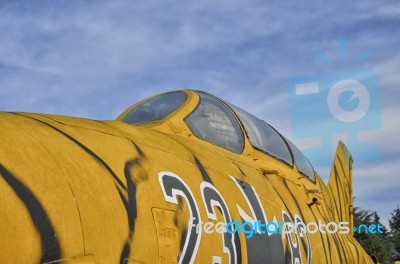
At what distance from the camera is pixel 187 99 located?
5180 millimetres

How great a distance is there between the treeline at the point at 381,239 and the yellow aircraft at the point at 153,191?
2806cm

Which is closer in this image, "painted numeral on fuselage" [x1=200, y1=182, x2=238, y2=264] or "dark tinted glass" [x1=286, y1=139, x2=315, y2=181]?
"painted numeral on fuselage" [x1=200, y1=182, x2=238, y2=264]

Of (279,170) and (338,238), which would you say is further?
(338,238)

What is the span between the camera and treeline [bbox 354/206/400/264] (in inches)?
1405

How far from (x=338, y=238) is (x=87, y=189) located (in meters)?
5.27

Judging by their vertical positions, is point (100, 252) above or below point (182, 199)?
below

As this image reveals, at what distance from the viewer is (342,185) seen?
33.2 ft

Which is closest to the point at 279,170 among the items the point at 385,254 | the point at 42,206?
the point at 42,206

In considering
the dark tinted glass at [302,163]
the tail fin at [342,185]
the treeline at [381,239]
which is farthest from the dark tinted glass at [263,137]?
the treeline at [381,239]

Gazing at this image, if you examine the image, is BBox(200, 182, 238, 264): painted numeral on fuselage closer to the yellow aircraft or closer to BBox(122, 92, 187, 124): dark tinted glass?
the yellow aircraft

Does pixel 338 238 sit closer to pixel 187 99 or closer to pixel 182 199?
pixel 187 99

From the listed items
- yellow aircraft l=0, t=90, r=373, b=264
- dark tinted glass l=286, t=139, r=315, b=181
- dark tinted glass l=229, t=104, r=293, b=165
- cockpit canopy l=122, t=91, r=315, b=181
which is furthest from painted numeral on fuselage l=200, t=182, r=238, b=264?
dark tinted glass l=286, t=139, r=315, b=181

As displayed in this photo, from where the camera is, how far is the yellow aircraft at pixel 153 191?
2.12 m

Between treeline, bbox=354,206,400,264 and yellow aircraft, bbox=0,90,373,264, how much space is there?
28064mm
